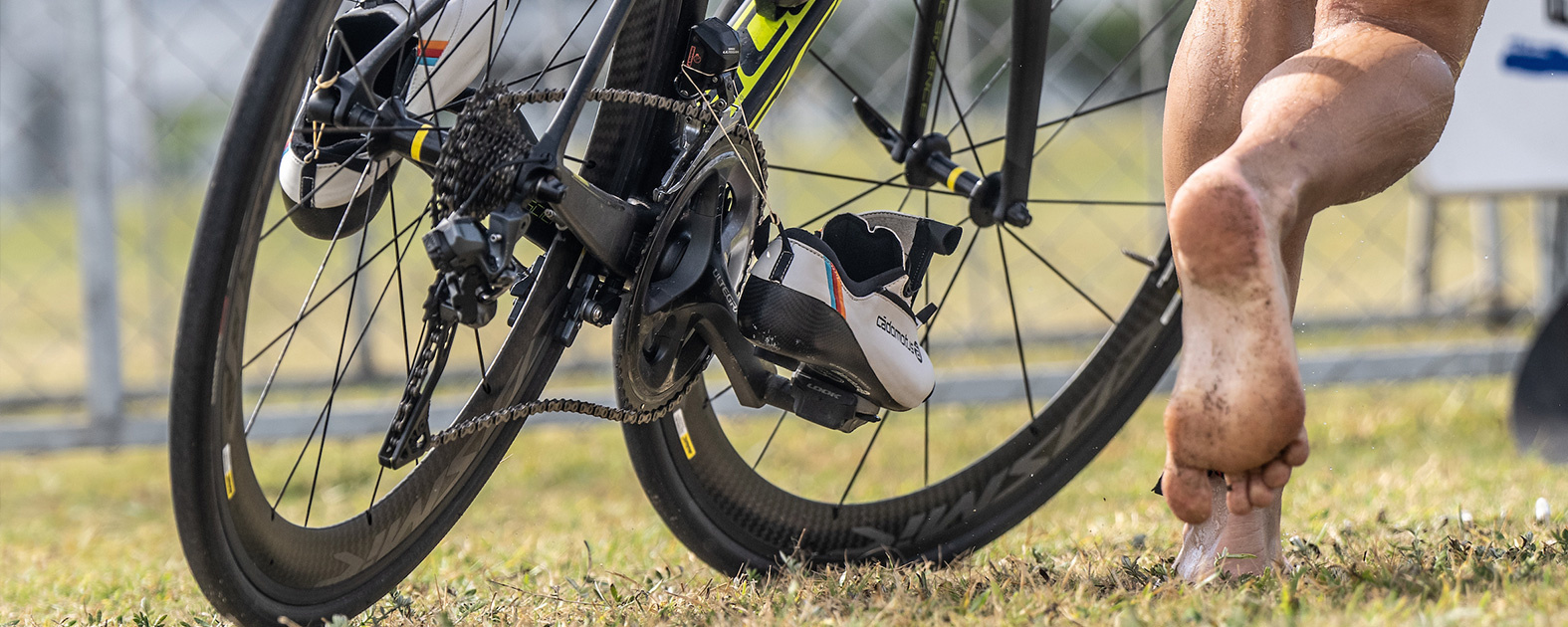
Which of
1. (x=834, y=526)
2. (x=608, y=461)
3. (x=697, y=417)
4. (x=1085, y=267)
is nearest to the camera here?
(x=697, y=417)

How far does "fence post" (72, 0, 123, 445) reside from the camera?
3646 millimetres

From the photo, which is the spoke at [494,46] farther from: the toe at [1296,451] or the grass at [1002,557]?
the toe at [1296,451]

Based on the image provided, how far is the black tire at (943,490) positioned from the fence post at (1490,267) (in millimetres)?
3059

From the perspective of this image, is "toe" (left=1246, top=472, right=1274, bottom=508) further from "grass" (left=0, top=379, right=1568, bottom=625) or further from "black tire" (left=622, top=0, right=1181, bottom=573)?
"black tire" (left=622, top=0, right=1181, bottom=573)

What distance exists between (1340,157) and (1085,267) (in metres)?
5.21

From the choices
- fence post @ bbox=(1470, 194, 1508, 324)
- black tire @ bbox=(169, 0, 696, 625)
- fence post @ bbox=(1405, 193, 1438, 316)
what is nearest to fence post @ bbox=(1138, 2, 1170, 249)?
fence post @ bbox=(1405, 193, 1438, 316)

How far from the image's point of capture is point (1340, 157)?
1.17 metres

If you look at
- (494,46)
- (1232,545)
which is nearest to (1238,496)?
(1232,545)

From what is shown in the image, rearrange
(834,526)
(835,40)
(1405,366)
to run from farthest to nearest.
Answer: (835,40) → (1405,366) → (834,526)

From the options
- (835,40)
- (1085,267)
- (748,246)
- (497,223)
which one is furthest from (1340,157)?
(1085,267)

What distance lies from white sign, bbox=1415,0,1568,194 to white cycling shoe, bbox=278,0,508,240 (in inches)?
109

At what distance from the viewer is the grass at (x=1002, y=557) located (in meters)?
1.28

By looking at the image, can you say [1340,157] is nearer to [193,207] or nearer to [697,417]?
[697,417]

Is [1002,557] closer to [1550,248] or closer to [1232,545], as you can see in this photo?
[1232,545]
